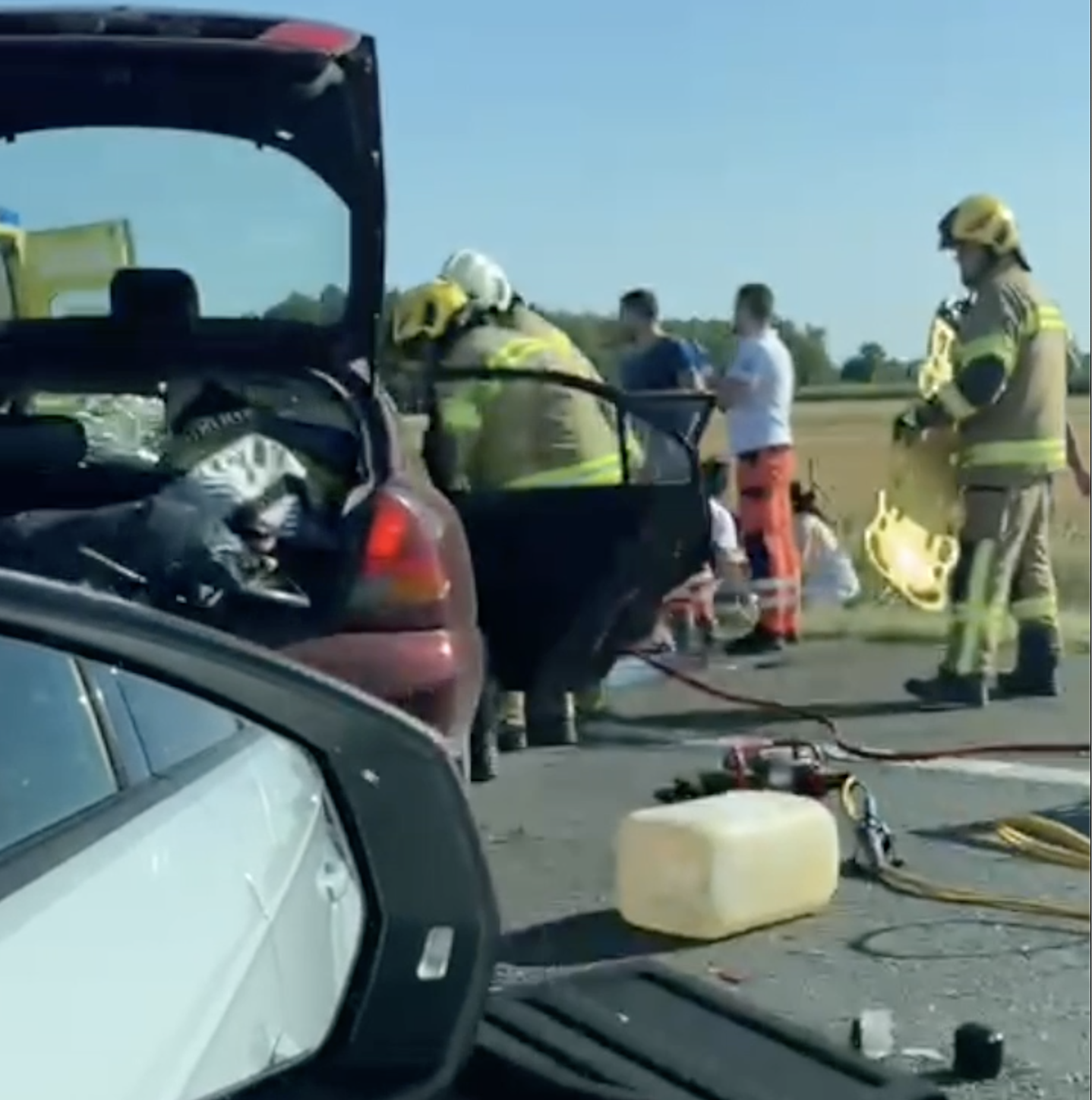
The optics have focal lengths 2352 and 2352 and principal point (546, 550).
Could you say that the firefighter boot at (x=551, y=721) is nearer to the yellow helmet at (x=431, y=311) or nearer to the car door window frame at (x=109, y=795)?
the yellow helmet at (x=431, y=311)

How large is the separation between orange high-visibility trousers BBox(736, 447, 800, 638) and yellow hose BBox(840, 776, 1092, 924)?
277cm

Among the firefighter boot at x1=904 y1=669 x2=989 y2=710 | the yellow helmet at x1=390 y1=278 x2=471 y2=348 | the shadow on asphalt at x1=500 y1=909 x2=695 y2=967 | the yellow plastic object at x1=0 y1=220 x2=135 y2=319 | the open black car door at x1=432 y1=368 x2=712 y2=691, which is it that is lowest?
the firefighter boot at x1=904 y1=669 x2=989 y2=710

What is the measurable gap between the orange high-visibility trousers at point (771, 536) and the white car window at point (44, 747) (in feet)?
21.3

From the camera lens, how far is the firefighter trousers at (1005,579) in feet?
24.0

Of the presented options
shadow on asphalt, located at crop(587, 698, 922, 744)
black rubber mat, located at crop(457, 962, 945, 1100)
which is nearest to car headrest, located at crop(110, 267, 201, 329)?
shadow on asphalt, located at crop(587, 698, 922, 744)

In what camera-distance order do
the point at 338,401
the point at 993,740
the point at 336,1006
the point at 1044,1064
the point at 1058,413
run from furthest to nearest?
the point at 1058,413 → the point at 993,740 → the point at 338,401 → the point at 1044,1064 → the point at 336,1006

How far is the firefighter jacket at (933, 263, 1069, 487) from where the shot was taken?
7.30 m

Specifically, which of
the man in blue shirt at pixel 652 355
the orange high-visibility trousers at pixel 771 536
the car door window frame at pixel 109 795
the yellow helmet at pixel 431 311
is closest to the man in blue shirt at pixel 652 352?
the man in blue shirt at pixel 652 355

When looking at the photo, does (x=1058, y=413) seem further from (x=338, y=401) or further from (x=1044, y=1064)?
(x=1044, y=1064)

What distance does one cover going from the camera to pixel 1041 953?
4340 millimetres

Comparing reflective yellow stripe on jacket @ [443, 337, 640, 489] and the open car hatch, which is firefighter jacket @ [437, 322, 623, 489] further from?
the open car hatch

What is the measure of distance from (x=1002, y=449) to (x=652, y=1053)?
4.92m

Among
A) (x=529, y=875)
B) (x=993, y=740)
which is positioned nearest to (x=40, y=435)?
(x=529, y=875)

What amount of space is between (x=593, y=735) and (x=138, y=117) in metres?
2.33
